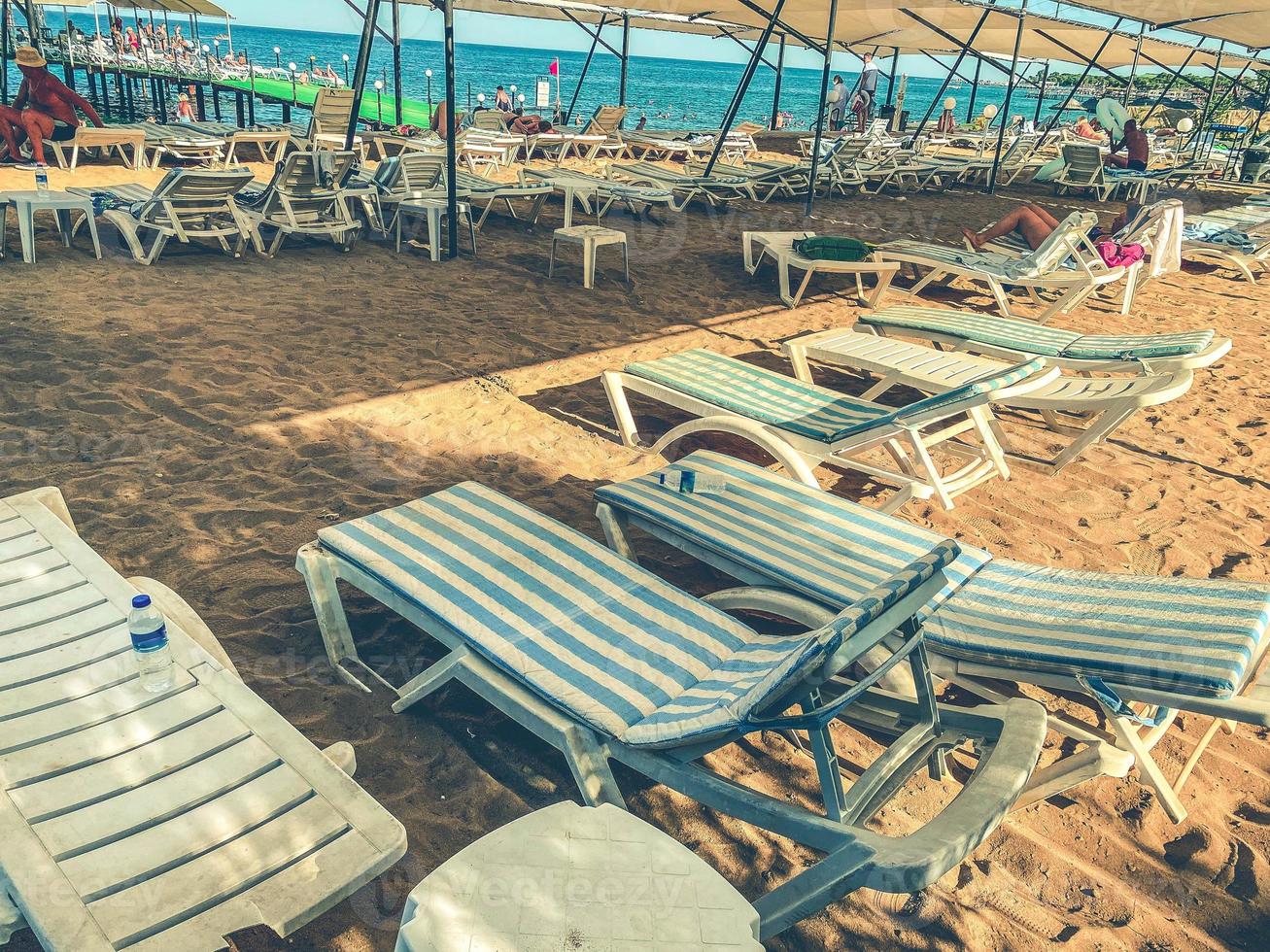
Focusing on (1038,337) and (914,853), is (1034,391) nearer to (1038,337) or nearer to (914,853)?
(1038,337)

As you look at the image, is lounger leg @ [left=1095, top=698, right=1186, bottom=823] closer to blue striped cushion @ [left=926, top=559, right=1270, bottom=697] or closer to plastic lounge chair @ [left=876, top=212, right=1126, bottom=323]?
blue striped cushion @ [left=926, top=559, right=1270, bottom=697]

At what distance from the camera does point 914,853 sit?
1429mm

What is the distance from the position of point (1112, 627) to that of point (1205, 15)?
12097mm

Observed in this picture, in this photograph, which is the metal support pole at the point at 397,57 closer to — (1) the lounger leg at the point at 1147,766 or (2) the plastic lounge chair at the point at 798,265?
(2) the plastic lounge chair at the point at 798,265

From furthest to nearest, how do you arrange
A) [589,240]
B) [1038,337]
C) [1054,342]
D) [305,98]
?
1. [305,98]
2. [589,240]
3. [1038,337]
4. [1054,342]

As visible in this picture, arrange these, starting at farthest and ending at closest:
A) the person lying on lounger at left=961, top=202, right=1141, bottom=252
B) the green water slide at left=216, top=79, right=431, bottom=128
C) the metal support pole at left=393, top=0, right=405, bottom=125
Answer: the green water slide at left=216, top=79, right=431, bottom=128, the metal support pole at left=393, top=0, right=405, bottom=125, the person lying on lounger at left=961, top=202, right=1141, bottom=252

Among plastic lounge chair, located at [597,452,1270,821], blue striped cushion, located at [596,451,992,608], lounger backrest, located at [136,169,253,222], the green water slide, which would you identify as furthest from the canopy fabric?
the green water slide

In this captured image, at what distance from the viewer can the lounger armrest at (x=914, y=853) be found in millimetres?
1411

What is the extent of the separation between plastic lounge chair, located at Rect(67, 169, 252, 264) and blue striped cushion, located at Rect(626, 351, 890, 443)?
4.13m

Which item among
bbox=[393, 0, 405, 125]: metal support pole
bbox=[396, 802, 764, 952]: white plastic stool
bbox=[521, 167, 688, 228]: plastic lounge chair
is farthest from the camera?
bbox=[393, 0, 405, 125]: metal support pole

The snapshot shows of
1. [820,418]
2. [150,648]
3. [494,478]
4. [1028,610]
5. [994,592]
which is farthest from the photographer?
[494,478]

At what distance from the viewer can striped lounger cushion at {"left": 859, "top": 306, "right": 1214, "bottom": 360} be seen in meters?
4.27

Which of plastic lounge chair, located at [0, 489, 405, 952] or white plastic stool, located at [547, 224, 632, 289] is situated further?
white plastic stool, located at [547, 224, 632, 289]

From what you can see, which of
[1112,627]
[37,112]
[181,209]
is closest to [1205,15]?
[181,209]
